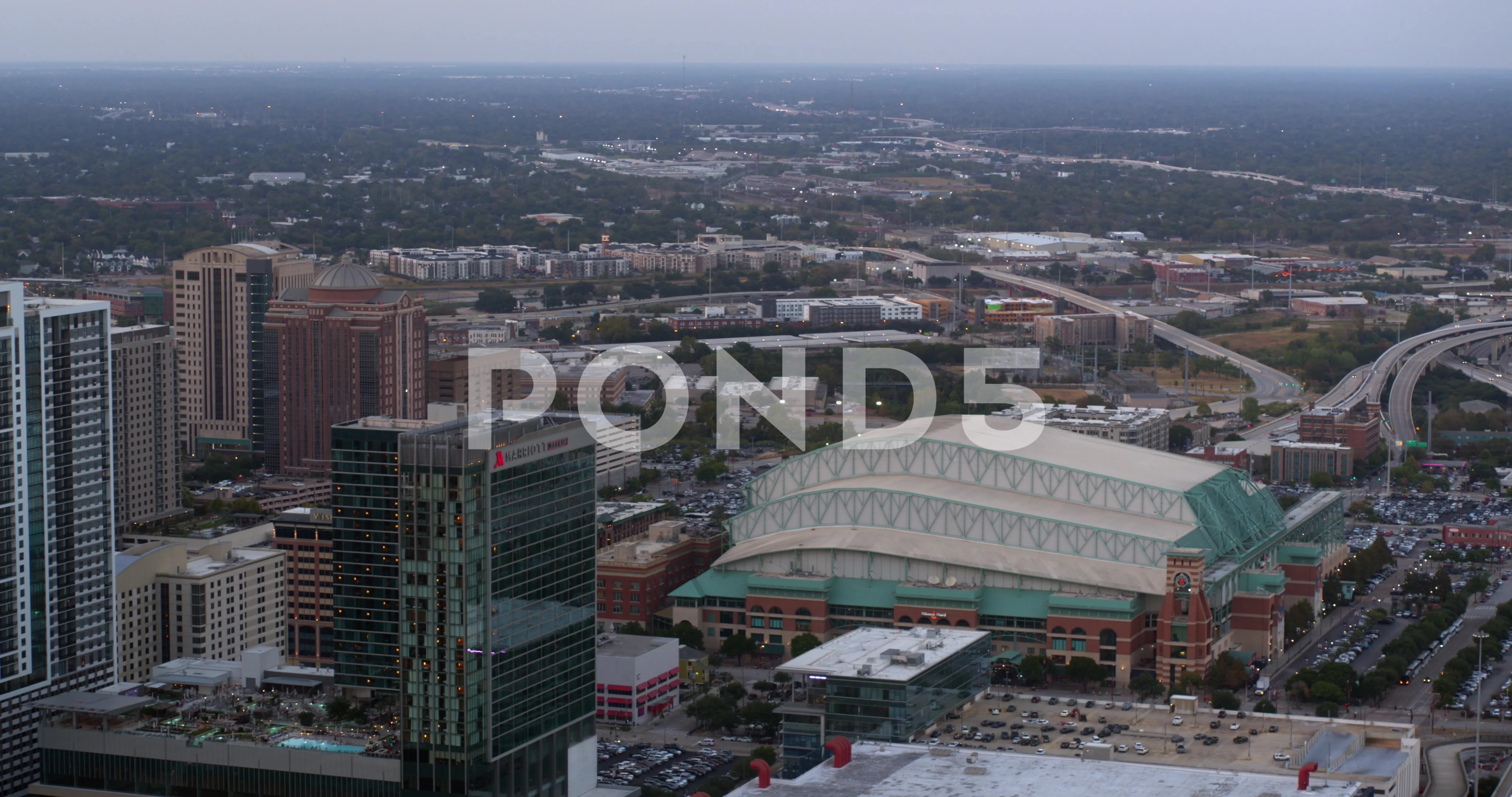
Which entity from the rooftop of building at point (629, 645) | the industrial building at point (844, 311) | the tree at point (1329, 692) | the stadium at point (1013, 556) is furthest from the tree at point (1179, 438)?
the rooftop of building at point (629, 645)

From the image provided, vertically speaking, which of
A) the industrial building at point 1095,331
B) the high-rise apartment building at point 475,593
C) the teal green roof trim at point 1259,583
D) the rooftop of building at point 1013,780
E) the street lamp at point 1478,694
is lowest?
the street lamp at point 1478,694

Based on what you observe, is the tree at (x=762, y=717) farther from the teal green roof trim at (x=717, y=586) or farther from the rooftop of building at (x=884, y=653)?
the teal green roof trim at (x=717, y=586)

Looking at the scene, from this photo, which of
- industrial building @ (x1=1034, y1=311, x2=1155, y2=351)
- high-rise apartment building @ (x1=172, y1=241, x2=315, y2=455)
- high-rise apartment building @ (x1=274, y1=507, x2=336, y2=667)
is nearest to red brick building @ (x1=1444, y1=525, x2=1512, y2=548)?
high-rise apartment building @ (x1=274, y1=507, x2=336, y2=667)

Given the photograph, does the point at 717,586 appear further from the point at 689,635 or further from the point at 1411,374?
the point at 1411,374

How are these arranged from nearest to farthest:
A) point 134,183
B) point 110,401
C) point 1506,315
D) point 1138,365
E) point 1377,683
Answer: point 110,401, point 1377,683, point 1138,365, point 1506,315, point 134,183

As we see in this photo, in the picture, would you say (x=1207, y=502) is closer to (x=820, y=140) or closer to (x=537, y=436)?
(x=537, y=436)

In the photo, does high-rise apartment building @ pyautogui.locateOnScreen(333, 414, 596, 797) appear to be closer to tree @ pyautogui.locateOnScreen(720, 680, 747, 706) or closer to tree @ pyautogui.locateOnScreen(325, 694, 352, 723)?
tree @ pyautogui.locateOnScreen(325, 694, 352, 723)

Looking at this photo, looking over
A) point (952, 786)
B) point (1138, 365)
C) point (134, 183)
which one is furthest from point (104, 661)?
point (134, 183)
